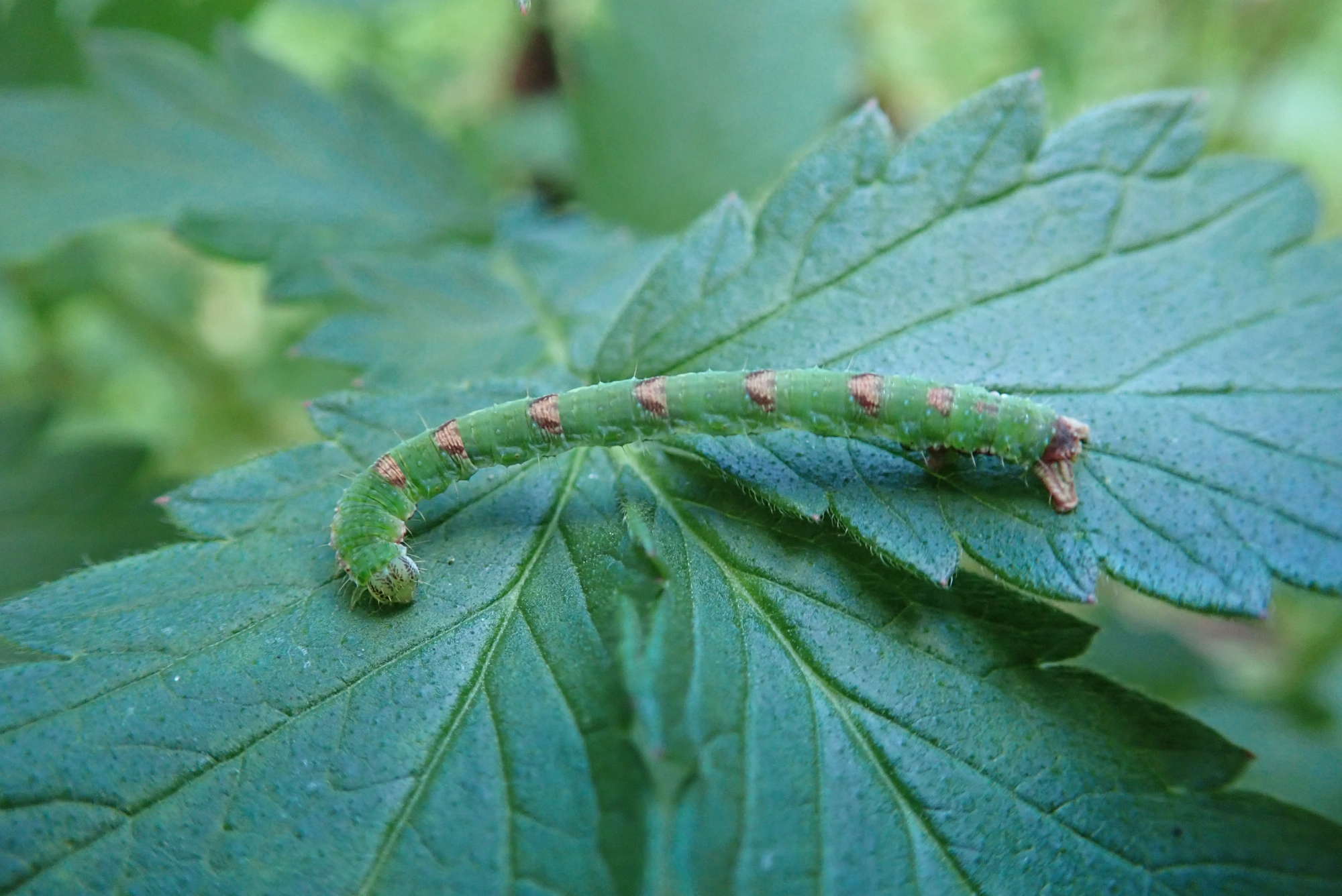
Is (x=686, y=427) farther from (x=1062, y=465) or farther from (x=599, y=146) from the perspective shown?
(x=599, y=146)

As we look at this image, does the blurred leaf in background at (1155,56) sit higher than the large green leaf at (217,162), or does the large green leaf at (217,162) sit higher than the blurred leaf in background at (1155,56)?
the blurred leaf in background at (1155,56)

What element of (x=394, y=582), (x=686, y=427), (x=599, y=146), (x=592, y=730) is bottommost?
(x=592, y=730)

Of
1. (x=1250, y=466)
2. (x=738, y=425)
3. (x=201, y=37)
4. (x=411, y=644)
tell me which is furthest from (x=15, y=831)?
(x=201, y=37)

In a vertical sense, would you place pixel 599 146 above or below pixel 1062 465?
above

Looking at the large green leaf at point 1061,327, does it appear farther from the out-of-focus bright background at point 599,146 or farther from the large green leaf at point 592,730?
the out-of-focus bright background at point 599,146

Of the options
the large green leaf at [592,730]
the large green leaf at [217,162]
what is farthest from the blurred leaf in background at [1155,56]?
the large green leaf at [592,730]

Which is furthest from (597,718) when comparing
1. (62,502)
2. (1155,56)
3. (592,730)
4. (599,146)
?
(1155,56)

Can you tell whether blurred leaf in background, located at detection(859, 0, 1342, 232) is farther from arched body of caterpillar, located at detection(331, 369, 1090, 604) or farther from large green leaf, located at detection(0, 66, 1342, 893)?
arched body of caterpillar, located at detection(331, 369, 1090, 604)
